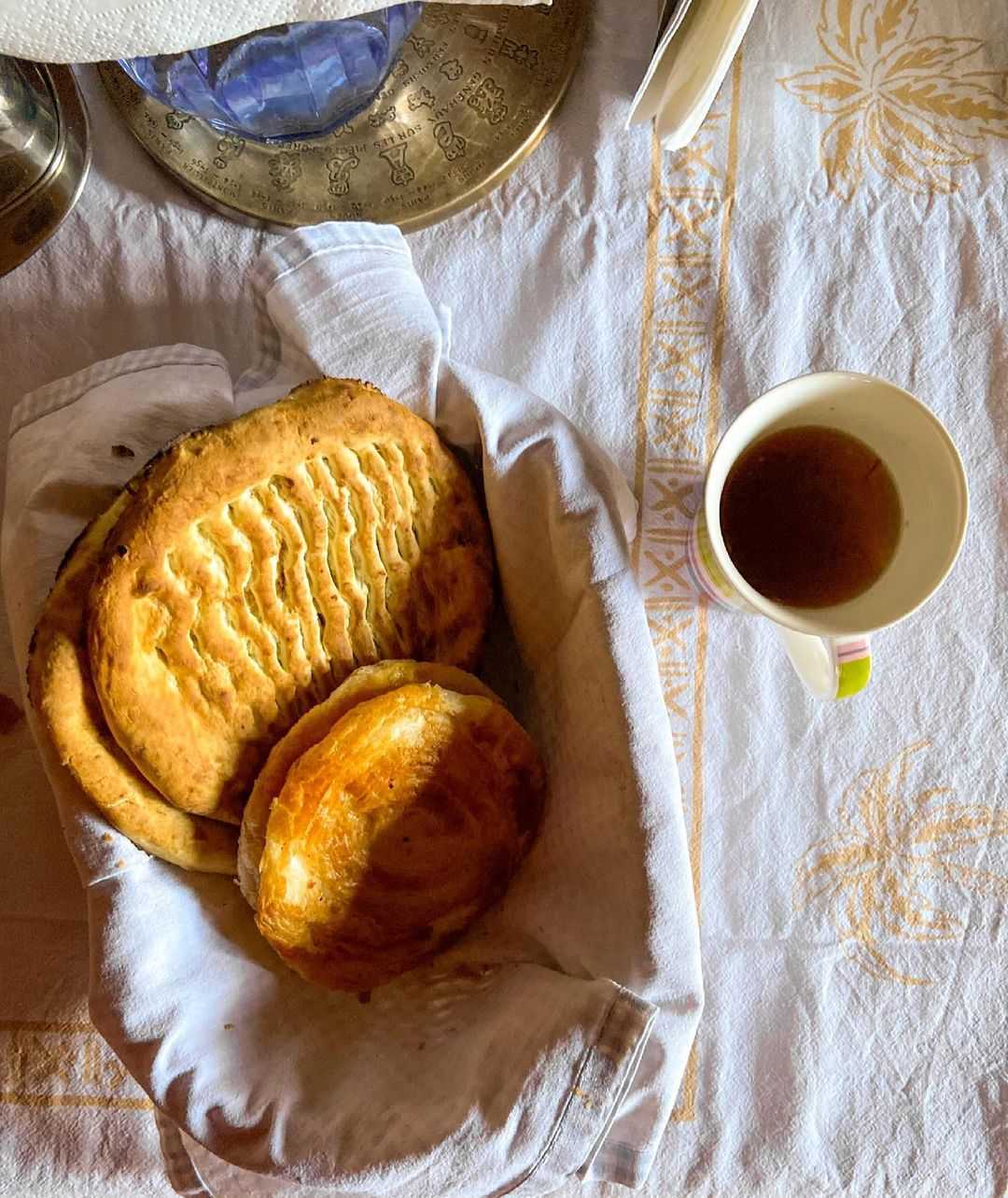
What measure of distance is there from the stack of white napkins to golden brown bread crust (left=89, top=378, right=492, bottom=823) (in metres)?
0.24

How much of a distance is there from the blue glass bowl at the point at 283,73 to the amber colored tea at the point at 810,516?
316mm

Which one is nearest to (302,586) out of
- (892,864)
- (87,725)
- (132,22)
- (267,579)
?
(267,579)

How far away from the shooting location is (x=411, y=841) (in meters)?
0.59

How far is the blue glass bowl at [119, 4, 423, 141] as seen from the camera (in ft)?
1.97

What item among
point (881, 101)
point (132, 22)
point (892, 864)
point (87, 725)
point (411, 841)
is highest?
point (132, 22)

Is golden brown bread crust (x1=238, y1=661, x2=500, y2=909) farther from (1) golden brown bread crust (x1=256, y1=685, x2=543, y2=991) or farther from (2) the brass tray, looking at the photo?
(2) the brass tray

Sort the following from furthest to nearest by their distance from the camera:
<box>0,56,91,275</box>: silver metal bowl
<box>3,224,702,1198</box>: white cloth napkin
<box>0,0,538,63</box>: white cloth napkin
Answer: <box>0,56,91,275</box>: silver metal bowl, <box>3,224,702,1198</box>: white cloth napkin, <box>0,0,538,63</box>: white cloth napkin

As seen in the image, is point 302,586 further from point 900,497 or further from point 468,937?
point 900,497

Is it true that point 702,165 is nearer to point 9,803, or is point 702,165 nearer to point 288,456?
point 288,456

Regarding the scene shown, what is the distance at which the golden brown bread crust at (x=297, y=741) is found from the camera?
0.55m

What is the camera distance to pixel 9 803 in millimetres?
675

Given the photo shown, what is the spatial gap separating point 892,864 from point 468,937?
0.29 m

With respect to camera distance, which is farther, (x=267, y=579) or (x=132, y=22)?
(x=267, y=579)

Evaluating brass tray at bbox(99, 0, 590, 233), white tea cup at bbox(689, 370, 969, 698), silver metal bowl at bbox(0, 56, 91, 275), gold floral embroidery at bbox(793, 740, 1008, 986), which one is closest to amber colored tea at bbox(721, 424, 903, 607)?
white tea cup at bbox(689, 370, 969, 698)
